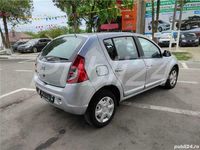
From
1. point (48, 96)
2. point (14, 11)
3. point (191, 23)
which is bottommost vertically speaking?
point (48, 96)

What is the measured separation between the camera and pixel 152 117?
341 centimetres

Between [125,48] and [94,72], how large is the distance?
38.0 inches

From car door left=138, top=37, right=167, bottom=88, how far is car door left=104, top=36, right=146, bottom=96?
195 millimetres

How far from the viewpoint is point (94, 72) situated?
2779mm

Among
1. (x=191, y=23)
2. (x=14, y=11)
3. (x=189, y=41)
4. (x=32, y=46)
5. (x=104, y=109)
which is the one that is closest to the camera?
(x=104, y=109)

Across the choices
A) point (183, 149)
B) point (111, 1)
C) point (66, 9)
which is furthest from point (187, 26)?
point (183, 149)

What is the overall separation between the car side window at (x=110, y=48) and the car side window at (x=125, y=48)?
3.9 inches

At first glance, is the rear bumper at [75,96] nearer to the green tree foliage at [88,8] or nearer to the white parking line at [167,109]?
the white parking line at [167,109]

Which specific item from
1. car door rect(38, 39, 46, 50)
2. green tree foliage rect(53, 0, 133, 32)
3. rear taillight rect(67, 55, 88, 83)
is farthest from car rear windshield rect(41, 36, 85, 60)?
car door rect(38, 39, 46, 50)

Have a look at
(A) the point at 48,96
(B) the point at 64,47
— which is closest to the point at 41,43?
(B) the point at 64,47

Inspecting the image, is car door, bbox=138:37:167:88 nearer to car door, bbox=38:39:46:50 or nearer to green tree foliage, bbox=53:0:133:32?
green tree foliage, bbox=53:0:133:32

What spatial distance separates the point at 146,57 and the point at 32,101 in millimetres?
2942

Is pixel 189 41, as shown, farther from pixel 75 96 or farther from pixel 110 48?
pixel 75 96

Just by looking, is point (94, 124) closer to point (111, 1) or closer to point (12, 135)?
point (12, 135)
